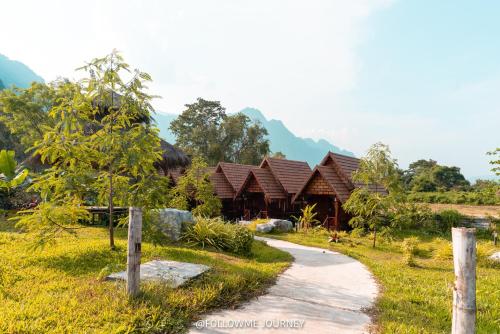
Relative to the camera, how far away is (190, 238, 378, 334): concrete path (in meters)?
4.60

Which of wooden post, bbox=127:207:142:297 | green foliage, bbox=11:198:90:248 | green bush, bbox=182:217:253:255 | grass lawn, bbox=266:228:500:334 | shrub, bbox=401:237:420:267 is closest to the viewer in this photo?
wooden post, bbox=127:207:142:297

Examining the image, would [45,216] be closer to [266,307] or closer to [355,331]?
[266,307]

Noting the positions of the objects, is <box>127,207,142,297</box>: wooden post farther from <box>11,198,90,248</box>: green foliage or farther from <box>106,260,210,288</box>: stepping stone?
<box>11,198,90,248</box>: green foliage

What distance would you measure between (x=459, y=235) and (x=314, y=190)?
15379 millimetres

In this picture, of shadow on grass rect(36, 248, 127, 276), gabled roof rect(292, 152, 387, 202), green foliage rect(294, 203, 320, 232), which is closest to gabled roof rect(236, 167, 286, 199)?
gabled roof rect(292, 152, 387, 202)

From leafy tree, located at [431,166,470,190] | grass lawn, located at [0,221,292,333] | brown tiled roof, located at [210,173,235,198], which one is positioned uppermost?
leafy tree, located at [431,166,470,190]

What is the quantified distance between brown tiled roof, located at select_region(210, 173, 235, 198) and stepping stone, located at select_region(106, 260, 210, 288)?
1578 centimetres

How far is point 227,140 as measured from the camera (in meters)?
43.7

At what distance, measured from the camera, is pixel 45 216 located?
6859 mm

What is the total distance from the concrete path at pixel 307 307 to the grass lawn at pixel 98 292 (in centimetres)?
33

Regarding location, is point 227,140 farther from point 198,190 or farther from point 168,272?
point 168,272

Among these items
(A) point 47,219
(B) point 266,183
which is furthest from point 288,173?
(A) point 47,219

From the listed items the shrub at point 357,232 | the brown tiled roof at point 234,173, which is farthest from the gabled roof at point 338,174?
the brown tiled roof at point 234,173

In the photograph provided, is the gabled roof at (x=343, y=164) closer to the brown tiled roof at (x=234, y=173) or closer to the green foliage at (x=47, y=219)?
the brown tiled roof at (x=234, y=173)
